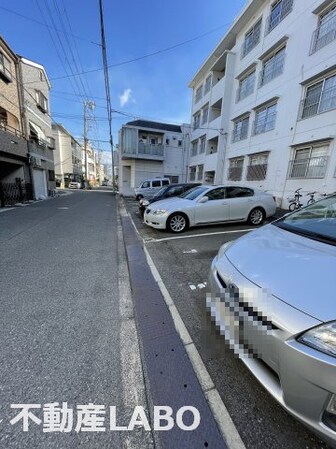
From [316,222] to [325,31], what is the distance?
10.4 meters

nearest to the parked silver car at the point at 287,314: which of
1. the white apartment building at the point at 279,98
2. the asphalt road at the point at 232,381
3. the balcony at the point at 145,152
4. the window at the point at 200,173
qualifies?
the asphalt road at the point at 232,381

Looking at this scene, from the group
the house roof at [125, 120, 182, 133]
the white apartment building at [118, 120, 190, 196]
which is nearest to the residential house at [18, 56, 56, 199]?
the white apartment building at [118, 120, 190, 196]

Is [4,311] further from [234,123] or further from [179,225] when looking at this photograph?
[234,123]

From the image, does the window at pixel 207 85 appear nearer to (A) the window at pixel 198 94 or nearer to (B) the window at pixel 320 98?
(A) the window at pixel 198 94

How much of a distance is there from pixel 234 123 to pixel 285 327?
15.3 meters

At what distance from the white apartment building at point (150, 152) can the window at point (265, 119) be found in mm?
11019

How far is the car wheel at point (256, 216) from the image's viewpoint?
6720mm

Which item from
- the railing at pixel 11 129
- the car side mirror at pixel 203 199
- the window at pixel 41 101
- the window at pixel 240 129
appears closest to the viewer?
the car side mirror at pixel 203 199

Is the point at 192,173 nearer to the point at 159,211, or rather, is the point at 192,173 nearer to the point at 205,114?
the point at 205,114

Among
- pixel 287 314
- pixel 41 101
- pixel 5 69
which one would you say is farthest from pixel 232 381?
pixel 41 101

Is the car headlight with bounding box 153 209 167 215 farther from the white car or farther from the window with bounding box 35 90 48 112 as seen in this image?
the window with bounding box 35 90 48 112

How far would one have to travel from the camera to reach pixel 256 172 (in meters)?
11.7

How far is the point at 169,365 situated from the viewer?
1795 millimetres

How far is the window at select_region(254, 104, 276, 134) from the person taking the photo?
34.9 ft
